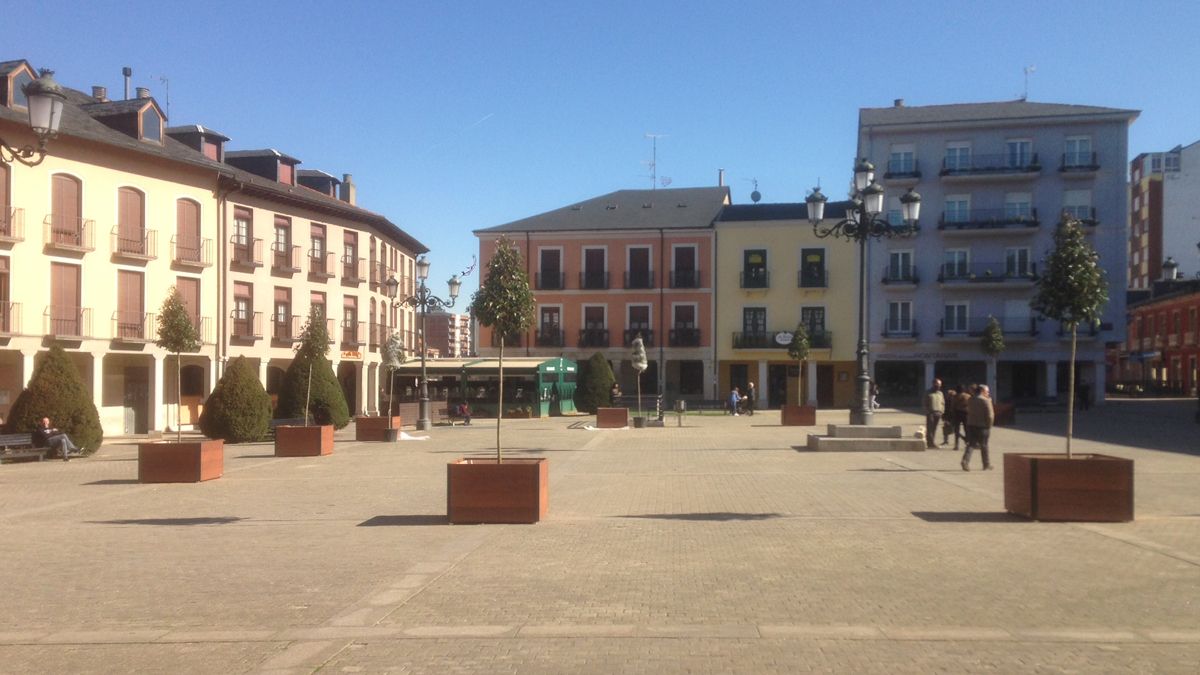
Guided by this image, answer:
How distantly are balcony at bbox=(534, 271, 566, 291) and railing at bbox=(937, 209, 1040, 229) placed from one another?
2026 centimetres

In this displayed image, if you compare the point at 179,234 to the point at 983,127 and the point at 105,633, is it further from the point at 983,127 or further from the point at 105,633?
the point at 983,127

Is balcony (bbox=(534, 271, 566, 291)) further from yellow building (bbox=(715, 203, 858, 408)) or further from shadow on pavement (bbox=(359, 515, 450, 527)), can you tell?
shadow on pavement (bbox=(359, 515, 450, 527))

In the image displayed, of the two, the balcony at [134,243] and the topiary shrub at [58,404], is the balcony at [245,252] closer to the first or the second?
the balcony at [134,243]

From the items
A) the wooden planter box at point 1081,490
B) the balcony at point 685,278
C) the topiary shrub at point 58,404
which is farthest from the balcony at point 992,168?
the wooden planter box at point 1081,490

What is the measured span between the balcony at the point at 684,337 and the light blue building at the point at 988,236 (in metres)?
9.35

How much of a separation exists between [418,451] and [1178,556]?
17441mm

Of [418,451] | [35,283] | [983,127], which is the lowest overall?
[418,451]

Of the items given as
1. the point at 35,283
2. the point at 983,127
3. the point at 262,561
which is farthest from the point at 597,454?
the point at 983,127

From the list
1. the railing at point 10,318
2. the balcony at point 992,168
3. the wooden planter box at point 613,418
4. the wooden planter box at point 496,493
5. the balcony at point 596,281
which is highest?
the balcony at point 992,168

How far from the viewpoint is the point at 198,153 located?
36.2m

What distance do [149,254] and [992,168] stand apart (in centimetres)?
4005

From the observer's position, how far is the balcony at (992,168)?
5022 centimetres

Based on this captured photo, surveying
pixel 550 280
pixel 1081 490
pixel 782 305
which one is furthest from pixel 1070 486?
pixel 550 280

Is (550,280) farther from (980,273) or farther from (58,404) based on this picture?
(58,404)
